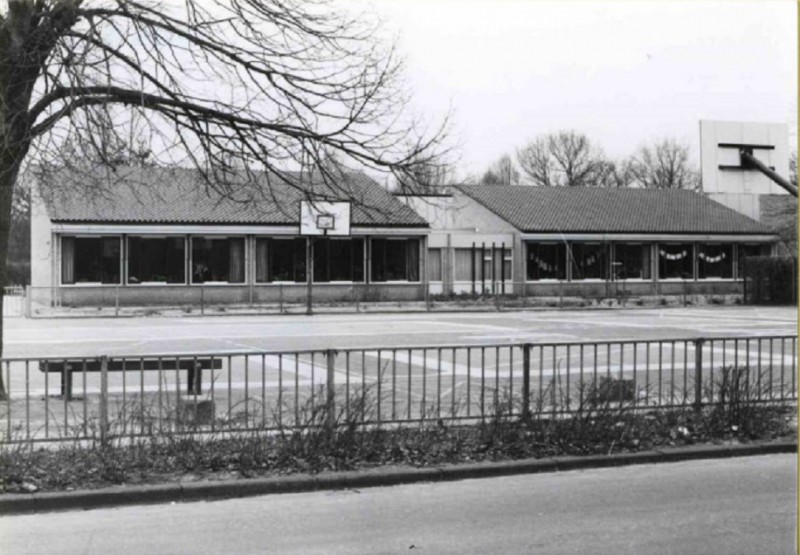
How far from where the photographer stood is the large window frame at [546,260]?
158ft

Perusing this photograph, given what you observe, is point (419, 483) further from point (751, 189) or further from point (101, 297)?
point (101, 297)

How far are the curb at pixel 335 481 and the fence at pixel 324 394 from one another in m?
0.69

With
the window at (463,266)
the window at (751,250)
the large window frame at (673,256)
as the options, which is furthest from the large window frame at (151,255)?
the window at (751,250)

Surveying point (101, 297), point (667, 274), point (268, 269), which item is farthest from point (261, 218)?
point (667, 274)

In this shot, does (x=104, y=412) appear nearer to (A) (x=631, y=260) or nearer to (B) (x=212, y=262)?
(B) (x=212, y=262)

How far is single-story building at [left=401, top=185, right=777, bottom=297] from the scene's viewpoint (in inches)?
1857

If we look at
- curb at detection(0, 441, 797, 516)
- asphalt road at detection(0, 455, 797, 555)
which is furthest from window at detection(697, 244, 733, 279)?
asphalt road at detection(0, 455, 797, 555)

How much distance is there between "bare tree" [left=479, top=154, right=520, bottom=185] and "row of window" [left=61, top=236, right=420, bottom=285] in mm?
58792

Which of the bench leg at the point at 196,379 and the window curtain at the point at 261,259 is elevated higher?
the window curtain at the point at 261,259

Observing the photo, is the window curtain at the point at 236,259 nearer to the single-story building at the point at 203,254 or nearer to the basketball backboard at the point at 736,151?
the single-story building at the point at 203,254

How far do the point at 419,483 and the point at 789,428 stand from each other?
14.7ft

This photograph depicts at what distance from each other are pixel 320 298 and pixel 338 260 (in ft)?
6.85

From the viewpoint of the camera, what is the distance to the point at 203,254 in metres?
40.7

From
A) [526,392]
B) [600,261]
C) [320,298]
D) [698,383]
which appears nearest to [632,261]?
[600,261]
